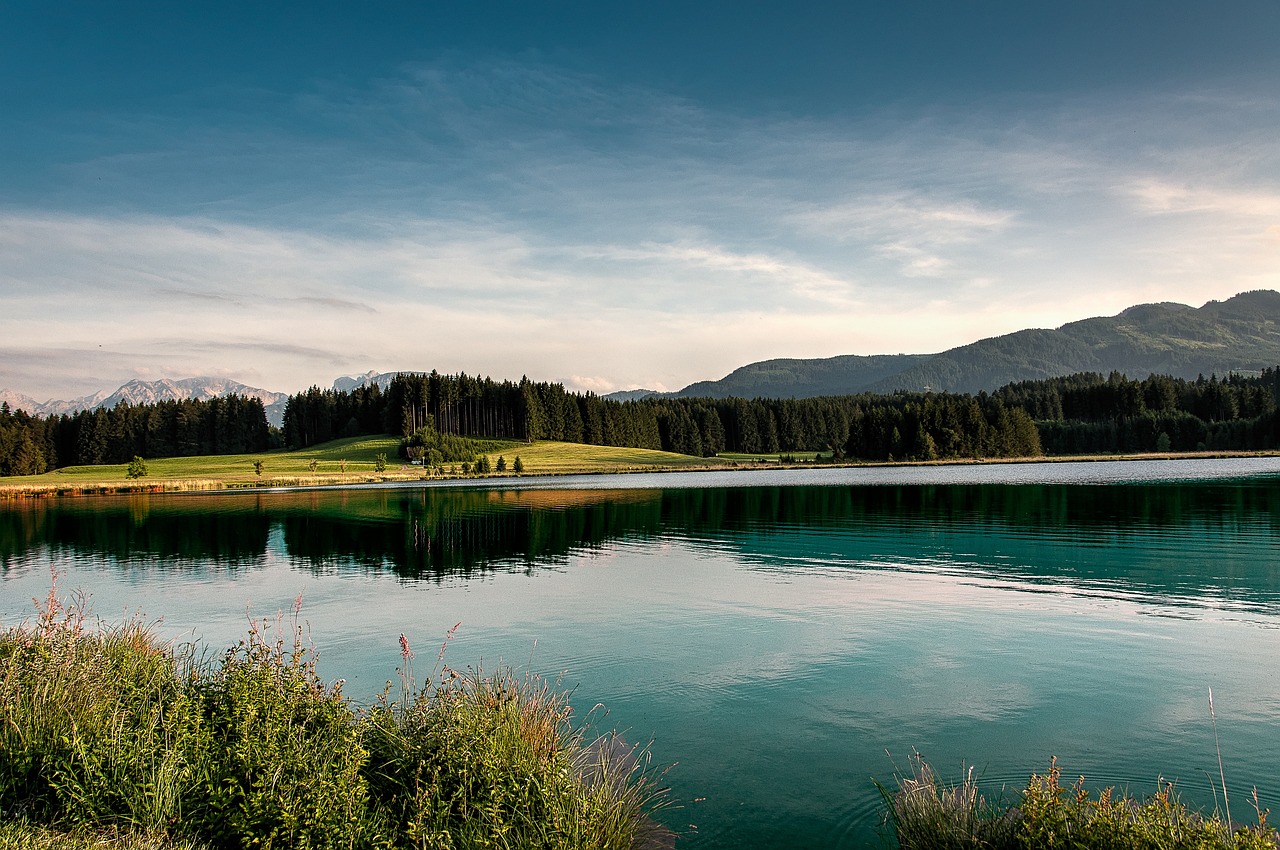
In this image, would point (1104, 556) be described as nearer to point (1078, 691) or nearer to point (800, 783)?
point (1078, 691)

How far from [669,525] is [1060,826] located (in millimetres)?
45502

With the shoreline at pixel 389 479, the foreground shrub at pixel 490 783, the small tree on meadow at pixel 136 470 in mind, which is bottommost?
the shoreline at pixel 389 479

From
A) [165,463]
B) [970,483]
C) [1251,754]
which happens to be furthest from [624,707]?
[165,463]

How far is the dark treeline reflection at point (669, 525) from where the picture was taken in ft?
127

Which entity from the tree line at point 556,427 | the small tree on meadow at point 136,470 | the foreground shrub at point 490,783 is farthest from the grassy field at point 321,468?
the foreground shrub at point 490,783

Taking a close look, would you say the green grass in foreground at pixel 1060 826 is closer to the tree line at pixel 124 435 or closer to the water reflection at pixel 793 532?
the water reflection at pixel 793 532

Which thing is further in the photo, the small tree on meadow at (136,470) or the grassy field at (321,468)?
the small tree on meadow at (136,470)

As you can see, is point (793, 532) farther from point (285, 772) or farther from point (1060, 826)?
point (285, 772)

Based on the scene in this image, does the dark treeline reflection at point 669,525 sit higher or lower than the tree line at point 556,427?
lower

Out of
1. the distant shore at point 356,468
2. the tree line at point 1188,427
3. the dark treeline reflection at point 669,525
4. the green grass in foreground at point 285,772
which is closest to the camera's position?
the green grass in foreground at point 285,772

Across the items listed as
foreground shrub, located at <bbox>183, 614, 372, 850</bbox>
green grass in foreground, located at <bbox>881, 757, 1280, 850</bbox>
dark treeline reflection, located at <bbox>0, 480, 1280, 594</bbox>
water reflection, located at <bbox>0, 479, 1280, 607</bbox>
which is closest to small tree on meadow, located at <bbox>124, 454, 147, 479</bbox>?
dark treeline reflection, located at <bbox>0, 480, 1280, 594</bbox>

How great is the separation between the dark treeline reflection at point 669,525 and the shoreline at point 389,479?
2669 centimetres

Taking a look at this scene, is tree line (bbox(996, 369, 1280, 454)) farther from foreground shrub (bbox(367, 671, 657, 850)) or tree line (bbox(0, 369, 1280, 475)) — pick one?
foreground shrub (bbox(367, 671, 657, 850))

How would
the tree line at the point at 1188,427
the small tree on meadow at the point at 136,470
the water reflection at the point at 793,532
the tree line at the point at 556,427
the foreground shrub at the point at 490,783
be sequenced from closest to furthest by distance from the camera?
the foreground shrub at the point at 490,783 → the water reflection at the point at 793,532 → the small tree on meadow at the point at 136,470 → the tree line at the point at 556,427 → the tree line at the point at 1188,427
